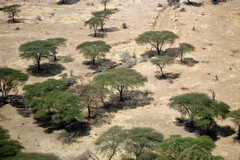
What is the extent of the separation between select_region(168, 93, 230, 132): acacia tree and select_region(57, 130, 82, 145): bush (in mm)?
11995

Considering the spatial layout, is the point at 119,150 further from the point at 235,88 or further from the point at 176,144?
the point at 235,88

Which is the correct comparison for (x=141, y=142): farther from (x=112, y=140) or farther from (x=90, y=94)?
(x=90, y=94)

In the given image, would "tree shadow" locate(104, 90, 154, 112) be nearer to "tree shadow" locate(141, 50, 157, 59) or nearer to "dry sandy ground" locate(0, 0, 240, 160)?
"dry sandy ground" locate(0, 0, 240, 160)

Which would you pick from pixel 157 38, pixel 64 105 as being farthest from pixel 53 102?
pixel 157 38

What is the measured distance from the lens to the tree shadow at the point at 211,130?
35.9 m

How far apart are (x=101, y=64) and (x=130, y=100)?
13580 millimetres

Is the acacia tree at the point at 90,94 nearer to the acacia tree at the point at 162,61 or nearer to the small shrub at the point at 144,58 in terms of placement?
the acacia tree at the point at 162,61

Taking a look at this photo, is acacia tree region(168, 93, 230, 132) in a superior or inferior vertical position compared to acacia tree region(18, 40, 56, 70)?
inferior

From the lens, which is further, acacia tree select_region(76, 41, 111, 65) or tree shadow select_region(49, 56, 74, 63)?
tree shadow select_region(49, 56, 74, 63)

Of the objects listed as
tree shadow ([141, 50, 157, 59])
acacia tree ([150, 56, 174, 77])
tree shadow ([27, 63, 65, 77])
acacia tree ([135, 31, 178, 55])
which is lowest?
tree shadow ([27, 63, 65, 77])

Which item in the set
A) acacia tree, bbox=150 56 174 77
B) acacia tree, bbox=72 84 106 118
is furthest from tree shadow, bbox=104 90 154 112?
acacia tree, bbox=150 56 174 77

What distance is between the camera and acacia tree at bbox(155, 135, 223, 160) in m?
25.5

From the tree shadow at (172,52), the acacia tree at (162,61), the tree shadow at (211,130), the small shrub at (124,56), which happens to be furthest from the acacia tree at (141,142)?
the tree shadow at (172,52)

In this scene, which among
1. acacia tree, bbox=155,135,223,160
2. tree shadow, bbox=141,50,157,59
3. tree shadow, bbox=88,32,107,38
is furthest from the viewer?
tree shadow, bbox=88,32,107,38
